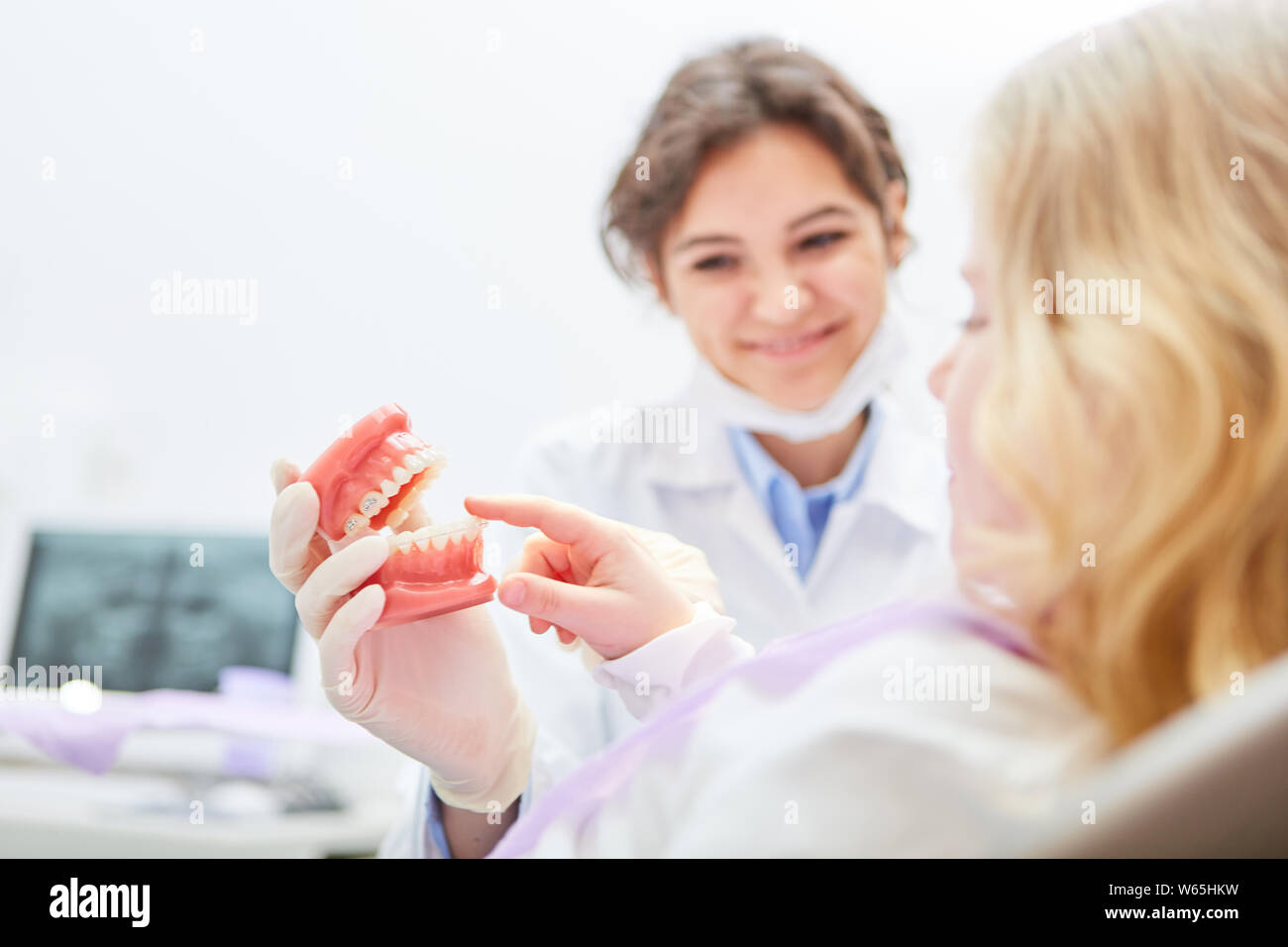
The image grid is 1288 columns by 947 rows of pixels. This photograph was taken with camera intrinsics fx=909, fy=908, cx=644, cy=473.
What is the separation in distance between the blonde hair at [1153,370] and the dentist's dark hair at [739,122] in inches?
32.9

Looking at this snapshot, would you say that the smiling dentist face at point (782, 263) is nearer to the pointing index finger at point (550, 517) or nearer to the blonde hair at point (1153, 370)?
the pointing index finger at point (550, 517)

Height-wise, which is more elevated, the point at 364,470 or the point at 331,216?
the point at 331,216

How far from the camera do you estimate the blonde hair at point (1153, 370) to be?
50 cm

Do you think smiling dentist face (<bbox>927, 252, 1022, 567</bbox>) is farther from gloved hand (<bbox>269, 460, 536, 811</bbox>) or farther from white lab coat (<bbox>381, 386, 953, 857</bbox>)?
white lab coat (<bbox>381, 386, 953, 857</bbox>)

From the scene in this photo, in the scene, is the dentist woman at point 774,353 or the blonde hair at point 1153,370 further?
the dentist woman at point 774,353

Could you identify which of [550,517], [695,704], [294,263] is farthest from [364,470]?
[294,263]

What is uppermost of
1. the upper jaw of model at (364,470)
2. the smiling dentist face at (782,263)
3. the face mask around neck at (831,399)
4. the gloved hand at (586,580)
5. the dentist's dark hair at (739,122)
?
the dentist's dark hair at (739,122)

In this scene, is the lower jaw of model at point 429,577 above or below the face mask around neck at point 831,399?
below

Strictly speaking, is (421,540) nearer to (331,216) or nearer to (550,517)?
(550,517)

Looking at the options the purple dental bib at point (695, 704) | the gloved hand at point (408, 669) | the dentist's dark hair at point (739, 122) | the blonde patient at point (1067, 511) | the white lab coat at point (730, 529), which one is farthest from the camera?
the dentist's dark hair at point (739, 122)

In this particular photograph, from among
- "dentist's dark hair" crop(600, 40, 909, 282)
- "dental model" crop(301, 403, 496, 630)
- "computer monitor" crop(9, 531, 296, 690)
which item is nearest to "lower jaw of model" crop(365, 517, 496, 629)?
"dental model" crop(301, 403, 496, 630)

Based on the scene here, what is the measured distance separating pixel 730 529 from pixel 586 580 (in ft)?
1.99

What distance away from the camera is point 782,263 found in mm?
1410

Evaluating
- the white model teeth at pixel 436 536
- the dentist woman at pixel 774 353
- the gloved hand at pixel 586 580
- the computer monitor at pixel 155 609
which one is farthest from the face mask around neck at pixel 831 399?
the computer monitor at pixel 155 609
